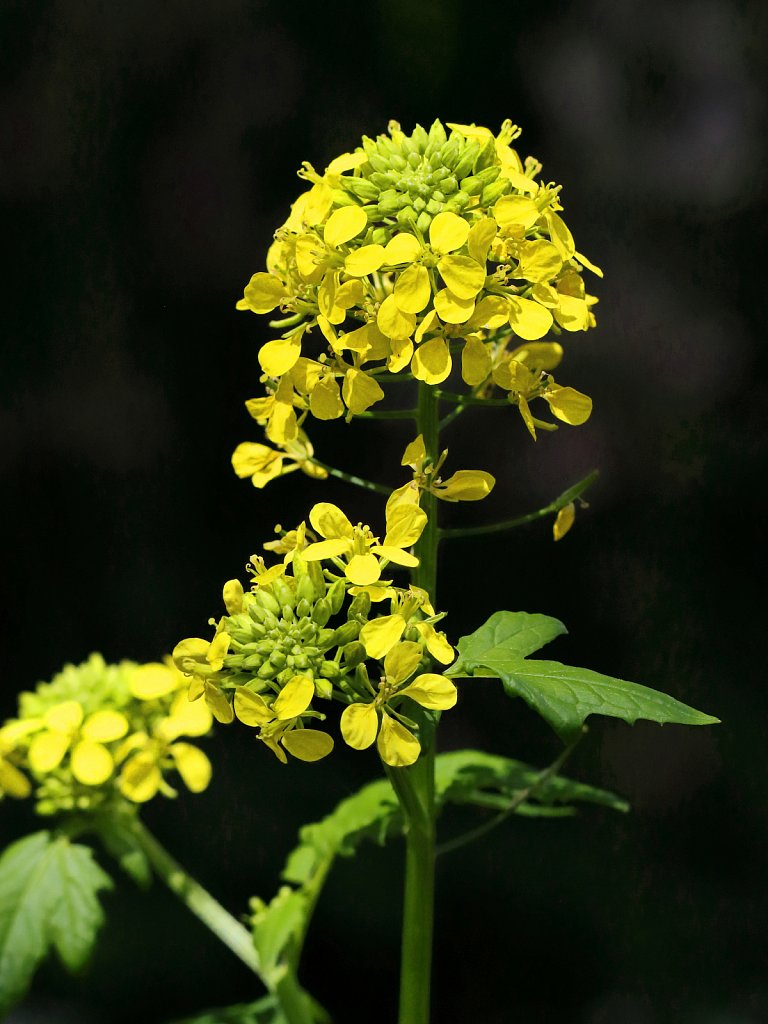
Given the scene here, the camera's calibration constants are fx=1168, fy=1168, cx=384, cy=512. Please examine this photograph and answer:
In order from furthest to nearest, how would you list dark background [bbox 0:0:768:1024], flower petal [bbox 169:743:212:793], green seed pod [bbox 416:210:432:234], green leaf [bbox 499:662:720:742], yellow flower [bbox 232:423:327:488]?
dark background [bbox 0:0:768:1024] → flower petal [bbox 169:743:212:793] → yellow flower [bbox 232:423:327:488] → green seed pod [bbox 416:210:432:234] → green leaf [bbox 499:662:720:742]

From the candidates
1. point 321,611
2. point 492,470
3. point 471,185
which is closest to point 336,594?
point 321,611

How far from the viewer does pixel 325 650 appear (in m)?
0.92

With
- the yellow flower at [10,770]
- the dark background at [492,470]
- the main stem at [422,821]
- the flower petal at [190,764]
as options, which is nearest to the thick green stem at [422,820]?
the main stem at [422,821]

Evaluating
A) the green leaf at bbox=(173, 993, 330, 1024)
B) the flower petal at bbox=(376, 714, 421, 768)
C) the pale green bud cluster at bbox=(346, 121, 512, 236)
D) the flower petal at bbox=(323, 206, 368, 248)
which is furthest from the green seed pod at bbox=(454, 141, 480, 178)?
the green leaf at bbox=(173, 993, 330, 1024)

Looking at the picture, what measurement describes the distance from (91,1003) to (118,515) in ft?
3.03

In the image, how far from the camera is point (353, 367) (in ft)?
3.23

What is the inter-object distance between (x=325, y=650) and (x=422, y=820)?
0.19m

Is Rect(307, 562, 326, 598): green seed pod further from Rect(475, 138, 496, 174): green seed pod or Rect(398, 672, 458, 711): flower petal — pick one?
Rect(475, 138, 496, 174): green seed pod

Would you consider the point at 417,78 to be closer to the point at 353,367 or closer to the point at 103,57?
the point at 103,57

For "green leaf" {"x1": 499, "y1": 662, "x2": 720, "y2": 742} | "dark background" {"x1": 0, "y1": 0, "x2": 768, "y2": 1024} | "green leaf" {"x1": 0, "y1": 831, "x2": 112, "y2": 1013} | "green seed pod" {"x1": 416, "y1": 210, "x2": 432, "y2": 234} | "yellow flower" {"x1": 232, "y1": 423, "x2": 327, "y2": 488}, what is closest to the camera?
"green leaf" {"x1": 499, "y1": 662, "x2": 720, "y2": 742}

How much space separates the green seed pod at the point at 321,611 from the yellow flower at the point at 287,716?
0.06m

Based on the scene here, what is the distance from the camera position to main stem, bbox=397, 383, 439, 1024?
0.98 meters

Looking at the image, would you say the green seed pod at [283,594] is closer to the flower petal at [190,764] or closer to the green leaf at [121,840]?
the flower petal at [190,764]

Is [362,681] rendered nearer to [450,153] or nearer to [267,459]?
[267,459]
